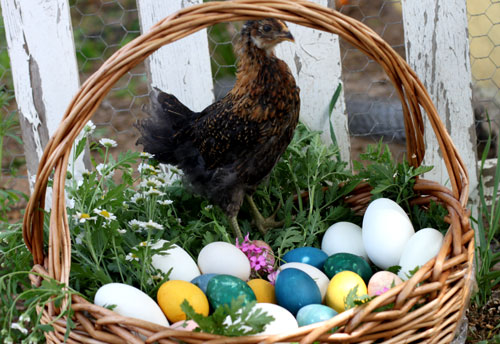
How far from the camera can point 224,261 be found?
4.72 ft

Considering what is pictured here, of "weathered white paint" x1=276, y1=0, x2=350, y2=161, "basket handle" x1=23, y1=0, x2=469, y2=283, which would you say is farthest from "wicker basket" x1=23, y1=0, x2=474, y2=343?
"weathered white paint" x1=276, y1=0, x2=350, y2=161

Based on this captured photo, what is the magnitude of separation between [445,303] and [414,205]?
456mm

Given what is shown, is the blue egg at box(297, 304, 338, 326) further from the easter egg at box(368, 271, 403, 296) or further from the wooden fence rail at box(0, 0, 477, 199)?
the wooden fence rail at box(0, 0, 477, 199)

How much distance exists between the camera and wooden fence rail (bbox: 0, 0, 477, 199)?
75.7 inches

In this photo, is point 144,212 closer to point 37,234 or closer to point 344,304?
point 37,234

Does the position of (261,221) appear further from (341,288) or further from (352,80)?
(352,80)

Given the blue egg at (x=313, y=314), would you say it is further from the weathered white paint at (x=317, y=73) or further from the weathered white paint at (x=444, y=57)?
the weathered white paint at (x=444, y=57)

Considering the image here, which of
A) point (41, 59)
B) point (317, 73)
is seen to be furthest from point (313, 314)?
point (41, 59)

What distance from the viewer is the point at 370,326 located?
1100 mm

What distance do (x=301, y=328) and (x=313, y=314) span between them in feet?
0.64

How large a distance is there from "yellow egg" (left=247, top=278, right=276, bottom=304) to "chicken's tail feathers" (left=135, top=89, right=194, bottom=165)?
0.53m

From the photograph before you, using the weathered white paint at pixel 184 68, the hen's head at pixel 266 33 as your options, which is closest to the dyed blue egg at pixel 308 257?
the hen's head at pixel 266 33

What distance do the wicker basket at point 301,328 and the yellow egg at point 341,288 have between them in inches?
6.2

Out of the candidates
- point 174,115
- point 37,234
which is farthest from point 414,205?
point 37,234
